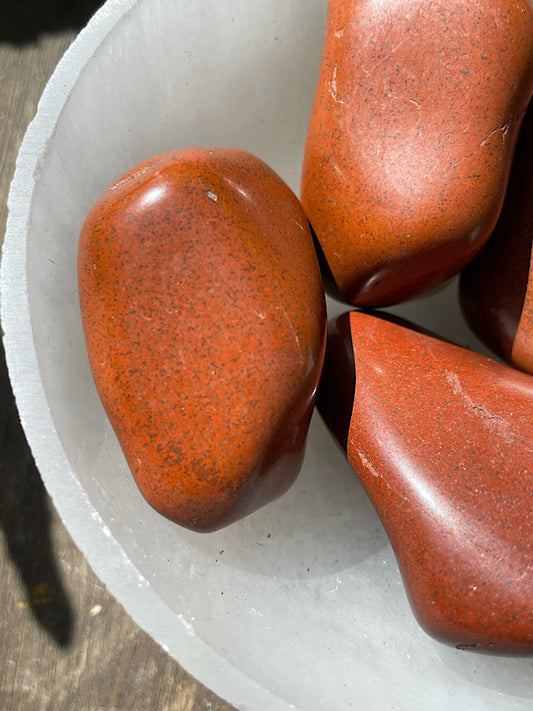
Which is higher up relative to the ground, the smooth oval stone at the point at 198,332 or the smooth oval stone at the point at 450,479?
the smooth oval stone at the point at 198,332

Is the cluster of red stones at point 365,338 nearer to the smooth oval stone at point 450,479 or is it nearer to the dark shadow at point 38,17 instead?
the smooth oval stone at point 450,479

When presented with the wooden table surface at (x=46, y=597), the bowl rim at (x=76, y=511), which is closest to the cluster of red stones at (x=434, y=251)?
the bowl rim at (x=76, y=511)

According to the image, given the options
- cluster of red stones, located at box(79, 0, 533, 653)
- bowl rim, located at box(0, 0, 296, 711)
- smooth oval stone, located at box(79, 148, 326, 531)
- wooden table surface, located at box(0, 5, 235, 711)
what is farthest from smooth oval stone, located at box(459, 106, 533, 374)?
wooden table surface, located at box(0, 5, 235, 711)

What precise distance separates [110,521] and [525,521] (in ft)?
1.07

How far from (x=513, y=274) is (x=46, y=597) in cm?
61

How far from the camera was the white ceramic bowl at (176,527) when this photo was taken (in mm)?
554

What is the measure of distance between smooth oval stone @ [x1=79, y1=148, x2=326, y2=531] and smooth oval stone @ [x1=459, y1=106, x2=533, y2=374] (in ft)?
0.69

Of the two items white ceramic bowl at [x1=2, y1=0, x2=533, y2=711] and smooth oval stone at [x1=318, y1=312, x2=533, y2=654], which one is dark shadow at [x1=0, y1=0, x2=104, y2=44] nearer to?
white ceramic bowl at [x1=2, y1=0, x2=533, y2=711]

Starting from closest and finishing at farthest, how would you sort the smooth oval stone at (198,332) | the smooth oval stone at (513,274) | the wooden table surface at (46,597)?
1. the smooth oval stone at (198,332)
2. the smooth oval stone at (513,274)
3. the wooden table surface at (46,597)

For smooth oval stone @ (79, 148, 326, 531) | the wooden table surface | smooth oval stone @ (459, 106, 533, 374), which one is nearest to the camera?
smooth oval stone @ (79, 148, 326, 531)

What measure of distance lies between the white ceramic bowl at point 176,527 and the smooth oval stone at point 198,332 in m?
0.06

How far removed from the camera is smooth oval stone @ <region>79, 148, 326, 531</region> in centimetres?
50

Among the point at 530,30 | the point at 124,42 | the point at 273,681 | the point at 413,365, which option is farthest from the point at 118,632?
the point at 530,30

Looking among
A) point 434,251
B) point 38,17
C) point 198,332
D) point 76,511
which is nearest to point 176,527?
point 76,511
